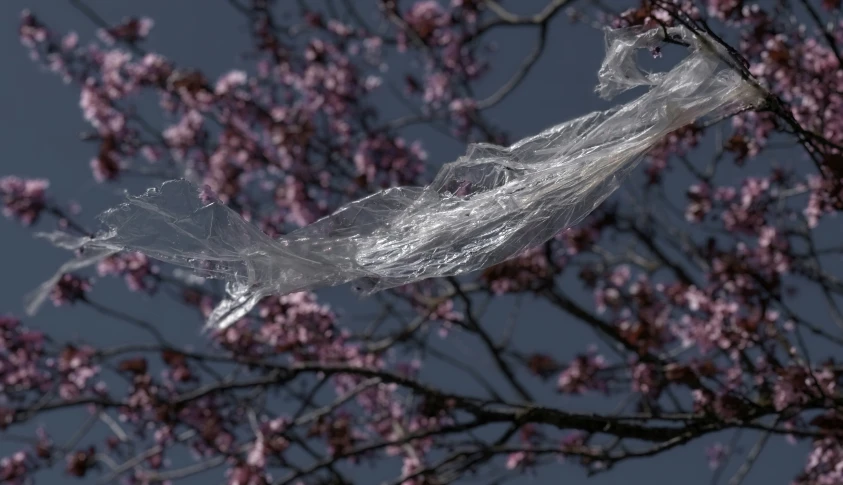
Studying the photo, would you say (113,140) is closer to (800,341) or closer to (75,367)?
(75,367)

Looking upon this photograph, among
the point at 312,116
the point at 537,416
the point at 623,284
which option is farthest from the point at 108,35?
the point at 537,416

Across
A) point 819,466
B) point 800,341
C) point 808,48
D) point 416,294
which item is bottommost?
point 819,466

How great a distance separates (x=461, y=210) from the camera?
7.58ft

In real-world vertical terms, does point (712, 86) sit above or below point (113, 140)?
below

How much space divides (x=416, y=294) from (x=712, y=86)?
380 centimetres

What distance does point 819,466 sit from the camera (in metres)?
3.86

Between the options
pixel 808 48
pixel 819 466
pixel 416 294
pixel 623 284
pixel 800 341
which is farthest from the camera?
pixel 623 284

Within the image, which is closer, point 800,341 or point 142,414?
point 800,341

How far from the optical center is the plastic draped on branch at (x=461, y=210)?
218 centimetres

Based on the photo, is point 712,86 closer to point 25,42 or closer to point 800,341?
point 800,341

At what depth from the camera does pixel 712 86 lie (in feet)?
7.52

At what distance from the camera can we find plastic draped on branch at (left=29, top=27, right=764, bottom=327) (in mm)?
2184

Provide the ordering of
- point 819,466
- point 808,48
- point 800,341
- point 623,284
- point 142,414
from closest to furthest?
point 800,341 → point 819,466 → point 808,48 → point 142,414 → point 623,284

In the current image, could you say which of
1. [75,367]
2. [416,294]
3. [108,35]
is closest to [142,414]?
[75,367]
